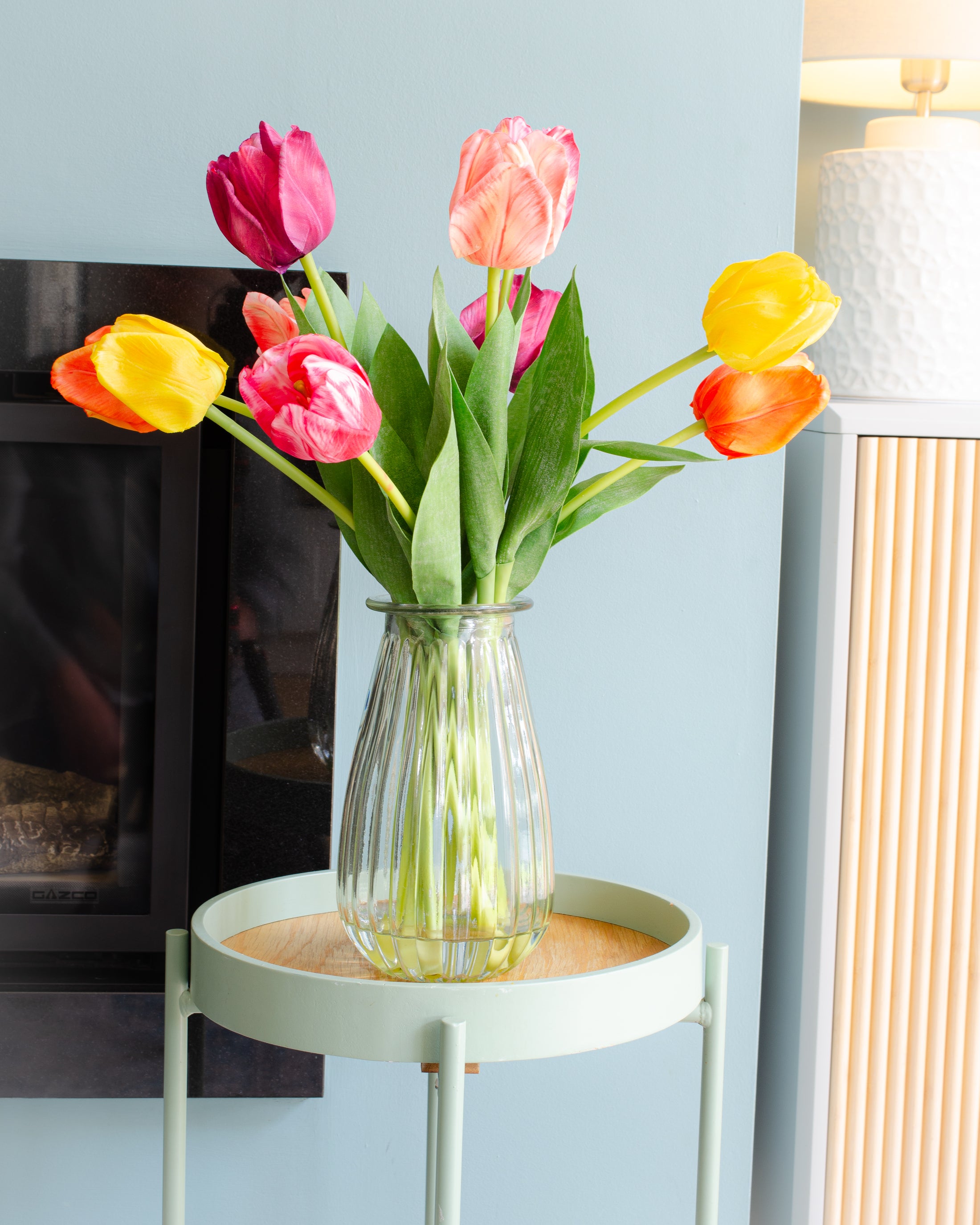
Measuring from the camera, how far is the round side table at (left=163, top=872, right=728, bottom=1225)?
0.71m

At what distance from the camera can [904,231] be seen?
3.78 ft

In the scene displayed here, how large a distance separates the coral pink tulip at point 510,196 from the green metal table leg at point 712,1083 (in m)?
0.53

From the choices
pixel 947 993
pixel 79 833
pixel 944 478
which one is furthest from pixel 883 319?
pixel 79 833

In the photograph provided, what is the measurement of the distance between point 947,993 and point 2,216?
117 centimetres

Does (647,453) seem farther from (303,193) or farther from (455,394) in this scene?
(303,193)

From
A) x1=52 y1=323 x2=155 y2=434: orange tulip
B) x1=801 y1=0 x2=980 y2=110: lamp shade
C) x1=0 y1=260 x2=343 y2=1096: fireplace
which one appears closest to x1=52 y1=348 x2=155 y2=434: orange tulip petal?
x1=52 y1=323 x2=155 y2=434: orange tulip

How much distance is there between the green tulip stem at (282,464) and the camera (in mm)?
742

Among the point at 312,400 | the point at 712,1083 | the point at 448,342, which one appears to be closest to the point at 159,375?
the point at 312,400

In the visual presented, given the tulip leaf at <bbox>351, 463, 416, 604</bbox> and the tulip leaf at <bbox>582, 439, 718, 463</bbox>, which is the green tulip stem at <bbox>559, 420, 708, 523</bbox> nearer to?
the tulip leaf at <bbox>582, 439, 718, 463</bbox>

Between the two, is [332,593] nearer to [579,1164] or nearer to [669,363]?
[669,363]

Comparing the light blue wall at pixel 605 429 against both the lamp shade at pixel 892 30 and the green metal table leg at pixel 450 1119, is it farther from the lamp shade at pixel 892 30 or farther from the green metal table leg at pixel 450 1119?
the green metal table leg at pixel 450 1119

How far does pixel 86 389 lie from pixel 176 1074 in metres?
0.52

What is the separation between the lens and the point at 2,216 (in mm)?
1060

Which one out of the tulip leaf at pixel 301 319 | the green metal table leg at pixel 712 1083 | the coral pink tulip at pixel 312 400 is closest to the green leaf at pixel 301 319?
the tulip leaf at pixel 301 319
